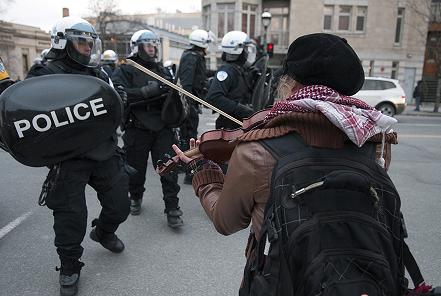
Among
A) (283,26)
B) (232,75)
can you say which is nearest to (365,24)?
(283,26)

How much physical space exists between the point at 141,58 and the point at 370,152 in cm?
308

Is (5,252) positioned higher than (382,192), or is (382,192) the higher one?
(382,192)

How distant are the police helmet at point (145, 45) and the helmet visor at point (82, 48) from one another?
3.37 feet

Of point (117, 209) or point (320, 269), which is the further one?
point (117, 209)

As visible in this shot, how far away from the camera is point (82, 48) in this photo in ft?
8.87

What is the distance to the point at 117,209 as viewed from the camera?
288 cm

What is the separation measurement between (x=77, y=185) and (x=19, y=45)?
3099 centimetres

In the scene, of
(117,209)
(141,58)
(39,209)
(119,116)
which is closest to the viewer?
(119,116)

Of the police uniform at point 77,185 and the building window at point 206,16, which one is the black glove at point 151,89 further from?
the building window at point 206,16

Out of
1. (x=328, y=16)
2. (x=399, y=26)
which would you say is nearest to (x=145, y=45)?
(x=328, y=16)

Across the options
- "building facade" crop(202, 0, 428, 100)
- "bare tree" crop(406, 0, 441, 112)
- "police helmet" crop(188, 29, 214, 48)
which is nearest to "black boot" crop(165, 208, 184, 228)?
"police helmet" crop(188, 29, 214, 48)

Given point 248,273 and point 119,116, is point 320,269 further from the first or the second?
point 119,116

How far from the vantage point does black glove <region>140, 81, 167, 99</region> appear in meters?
3.72

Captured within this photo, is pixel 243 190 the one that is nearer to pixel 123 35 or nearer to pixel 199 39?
pixel 199 39
